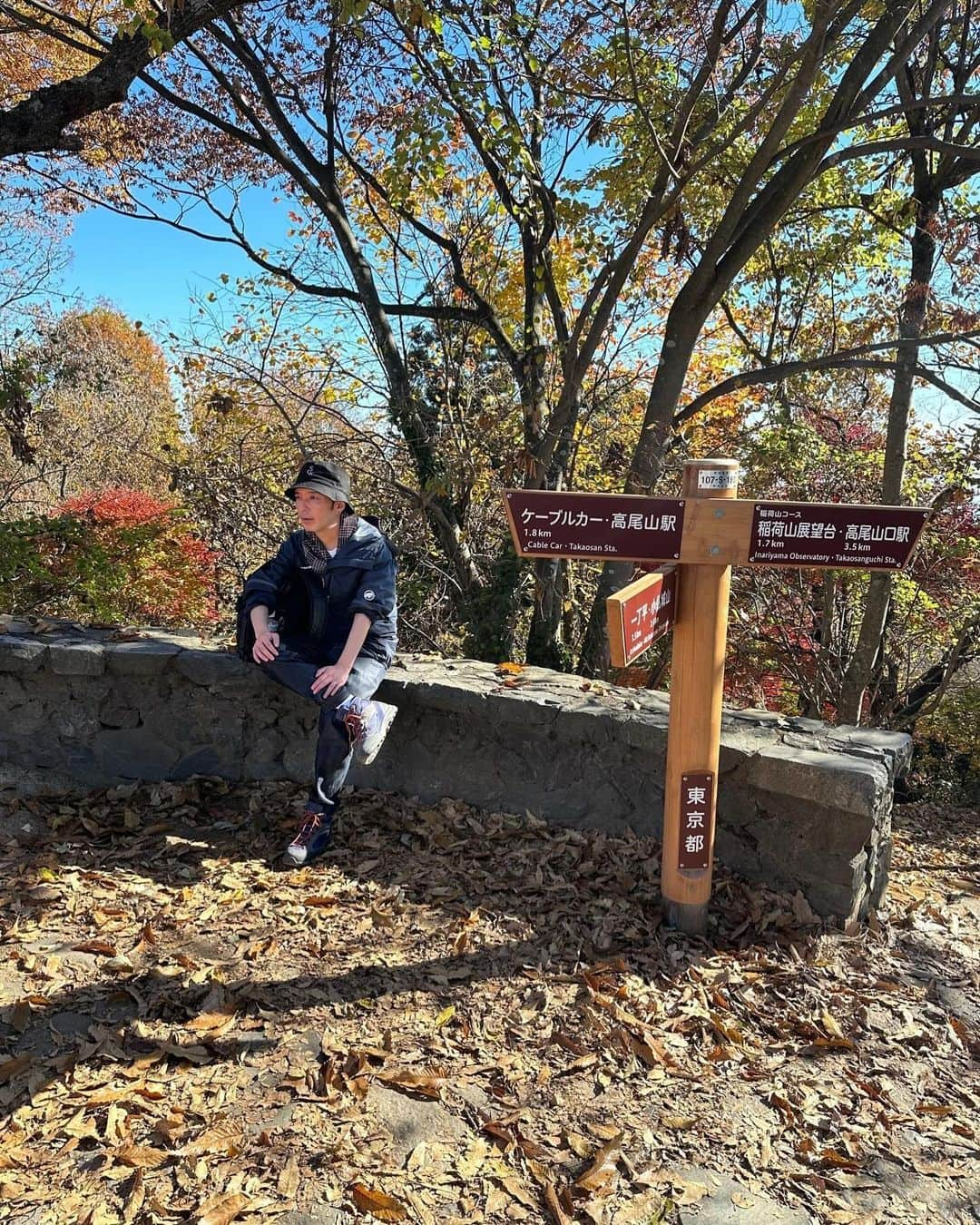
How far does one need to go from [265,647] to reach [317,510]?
63 cm

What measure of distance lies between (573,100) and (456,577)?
146 inches

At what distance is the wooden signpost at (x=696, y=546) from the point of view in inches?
115

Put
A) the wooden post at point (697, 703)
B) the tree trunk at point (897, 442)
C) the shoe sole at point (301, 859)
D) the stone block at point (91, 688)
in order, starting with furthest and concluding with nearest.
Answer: the tree trunk at point (897, 442) < the stone block at point (91, 688) < the shoe sole at point (301, 859) < the wooden post at point (697, 703)

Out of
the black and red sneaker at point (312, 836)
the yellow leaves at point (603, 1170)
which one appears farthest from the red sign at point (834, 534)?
the black and red sneaker at point (312, 836)

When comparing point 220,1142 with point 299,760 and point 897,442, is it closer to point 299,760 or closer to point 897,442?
point 299,760

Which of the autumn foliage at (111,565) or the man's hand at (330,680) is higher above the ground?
the autumn foliage at (111,565)

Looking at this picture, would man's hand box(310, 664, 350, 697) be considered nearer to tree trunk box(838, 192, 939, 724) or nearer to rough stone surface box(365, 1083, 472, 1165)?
rough stone surface box(365, 1083, 472, 1165)

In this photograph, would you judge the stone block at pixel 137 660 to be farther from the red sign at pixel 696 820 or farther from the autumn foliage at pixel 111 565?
the autumn foliage at pixel 111 565

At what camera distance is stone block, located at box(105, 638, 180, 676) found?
4.26 metres

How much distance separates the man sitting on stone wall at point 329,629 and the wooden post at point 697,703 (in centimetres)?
132

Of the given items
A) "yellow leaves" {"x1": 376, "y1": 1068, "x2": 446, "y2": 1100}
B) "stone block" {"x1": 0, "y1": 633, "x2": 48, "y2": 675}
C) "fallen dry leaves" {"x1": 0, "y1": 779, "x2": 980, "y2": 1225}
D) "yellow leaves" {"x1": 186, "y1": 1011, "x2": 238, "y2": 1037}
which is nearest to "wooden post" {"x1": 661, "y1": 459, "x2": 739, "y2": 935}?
"fallen dry leaves" {"x1": 0, "y1": 779, "x2": 980, "y2": 1225}

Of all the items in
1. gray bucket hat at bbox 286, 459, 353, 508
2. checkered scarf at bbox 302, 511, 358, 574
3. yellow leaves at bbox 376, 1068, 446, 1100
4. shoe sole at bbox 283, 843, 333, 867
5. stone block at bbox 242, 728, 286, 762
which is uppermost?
gray bucket hat at bbox 286, 459, 353, 508

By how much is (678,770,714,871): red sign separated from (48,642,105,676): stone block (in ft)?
9.48

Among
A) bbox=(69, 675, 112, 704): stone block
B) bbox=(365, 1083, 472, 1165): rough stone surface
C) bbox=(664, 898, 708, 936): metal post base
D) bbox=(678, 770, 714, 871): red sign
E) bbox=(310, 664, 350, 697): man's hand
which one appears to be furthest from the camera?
bbox=(69, 675, 112, 704): stone block
